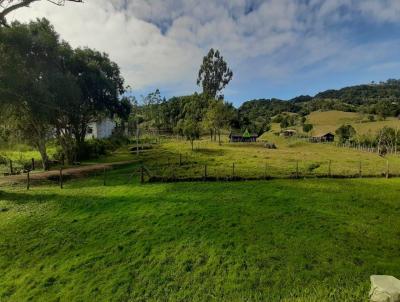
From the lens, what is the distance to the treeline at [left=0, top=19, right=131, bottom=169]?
30.2 metres

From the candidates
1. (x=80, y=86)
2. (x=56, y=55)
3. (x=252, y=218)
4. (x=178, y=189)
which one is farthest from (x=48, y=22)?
(x=252, y=218)

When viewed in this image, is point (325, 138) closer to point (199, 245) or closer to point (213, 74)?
point (213, 74)

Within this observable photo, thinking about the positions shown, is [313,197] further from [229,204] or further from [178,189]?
[178,189]

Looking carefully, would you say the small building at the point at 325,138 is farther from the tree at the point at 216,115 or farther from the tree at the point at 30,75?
the tree at the point at 30,75

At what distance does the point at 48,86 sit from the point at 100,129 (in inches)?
1517

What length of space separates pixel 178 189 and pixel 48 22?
89.8 ft

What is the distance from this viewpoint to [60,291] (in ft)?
37.9

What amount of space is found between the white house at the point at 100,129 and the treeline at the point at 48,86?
17.0 m

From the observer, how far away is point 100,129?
70625 millimetres

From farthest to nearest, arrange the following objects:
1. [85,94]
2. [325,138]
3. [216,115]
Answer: [325,138] < [216,115] < [85,94]

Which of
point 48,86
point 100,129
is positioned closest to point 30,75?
point 48,86

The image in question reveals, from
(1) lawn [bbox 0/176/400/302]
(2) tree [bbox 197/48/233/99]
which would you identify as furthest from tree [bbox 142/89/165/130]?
(1) lawn [bbox 0/176/400/302]

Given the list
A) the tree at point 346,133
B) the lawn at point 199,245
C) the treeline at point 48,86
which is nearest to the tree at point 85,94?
the treeline at point 48,86

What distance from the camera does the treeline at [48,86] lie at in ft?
99.0
